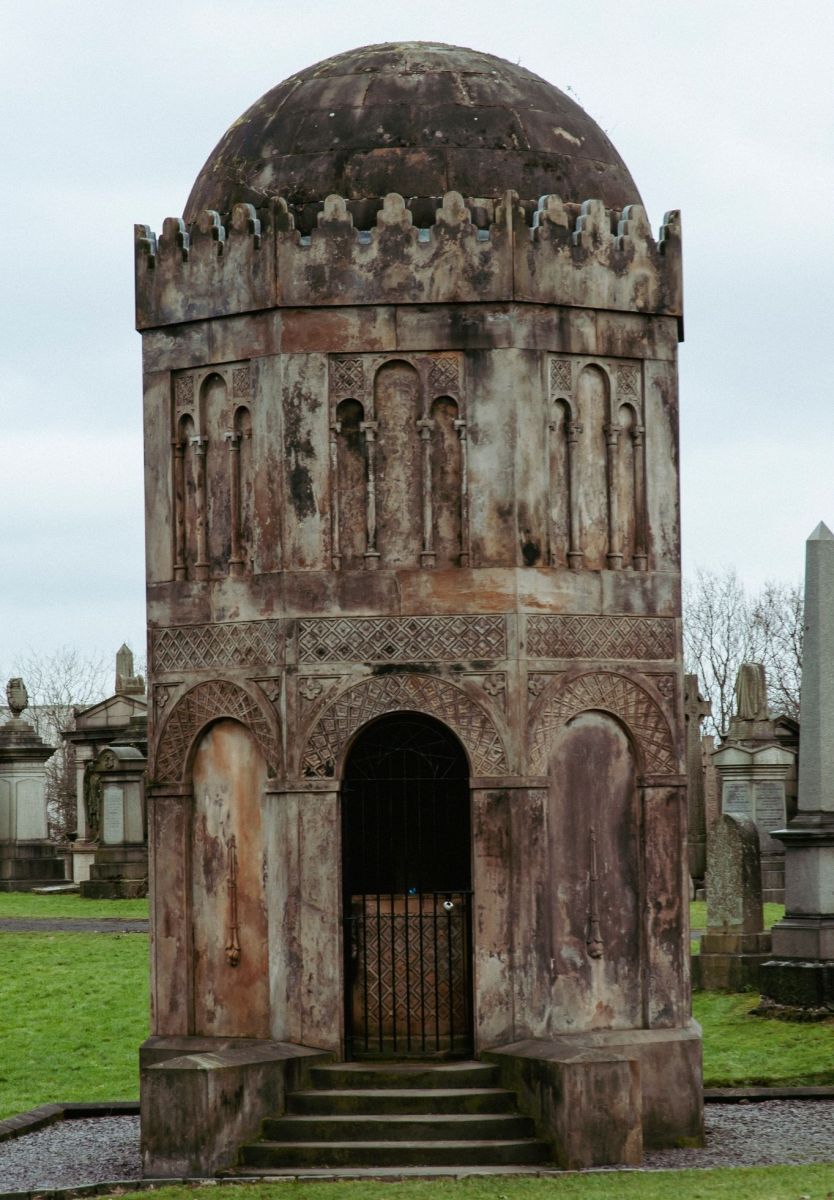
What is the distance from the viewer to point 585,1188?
12.0 metres

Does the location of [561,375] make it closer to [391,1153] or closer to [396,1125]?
[396,1125]

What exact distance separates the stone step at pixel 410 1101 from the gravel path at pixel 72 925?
491 inches

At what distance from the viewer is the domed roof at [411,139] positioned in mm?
14352

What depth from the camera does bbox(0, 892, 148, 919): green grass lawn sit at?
1136 inches

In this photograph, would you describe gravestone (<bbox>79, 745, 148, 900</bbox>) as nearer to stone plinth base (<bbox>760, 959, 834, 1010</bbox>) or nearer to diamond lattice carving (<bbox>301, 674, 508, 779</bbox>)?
stone plinth base (<bbox>760, 959, 834, 1010</bbox>)

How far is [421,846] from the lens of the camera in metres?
15.1

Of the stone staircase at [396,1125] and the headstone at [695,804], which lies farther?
the headstone at [695,804]

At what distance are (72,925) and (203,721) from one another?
43.6ft

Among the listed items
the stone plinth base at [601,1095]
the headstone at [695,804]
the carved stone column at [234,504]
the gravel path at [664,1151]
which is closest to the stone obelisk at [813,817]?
the gravel path at [664,1151]

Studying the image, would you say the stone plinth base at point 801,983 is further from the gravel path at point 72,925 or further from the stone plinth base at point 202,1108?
the gravel path at point 72,925

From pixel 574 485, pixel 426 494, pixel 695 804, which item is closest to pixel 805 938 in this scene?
pixel 574 485

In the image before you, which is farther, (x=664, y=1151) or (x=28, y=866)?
(x=28, y=866)

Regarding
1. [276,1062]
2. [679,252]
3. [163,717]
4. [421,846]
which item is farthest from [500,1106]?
[679,252]

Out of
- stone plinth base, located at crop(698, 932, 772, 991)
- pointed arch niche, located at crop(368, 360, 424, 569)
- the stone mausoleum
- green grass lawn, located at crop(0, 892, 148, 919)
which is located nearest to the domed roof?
the stone mausoleum
